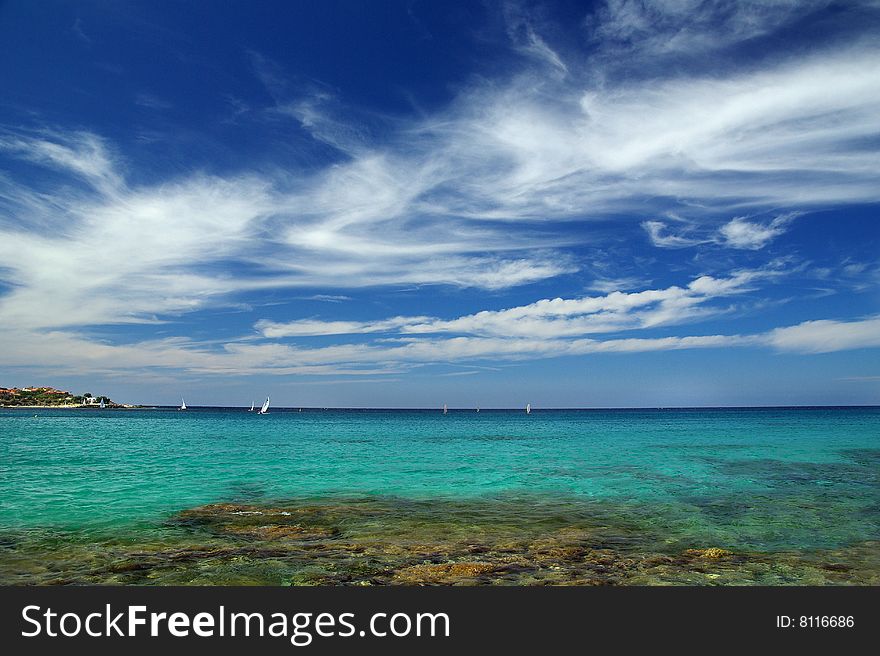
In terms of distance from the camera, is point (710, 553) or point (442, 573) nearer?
point (442, 573)

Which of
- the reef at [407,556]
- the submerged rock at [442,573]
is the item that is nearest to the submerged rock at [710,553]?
the reef at [407,556]

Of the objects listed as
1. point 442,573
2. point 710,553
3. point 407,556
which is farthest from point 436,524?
point 710,553

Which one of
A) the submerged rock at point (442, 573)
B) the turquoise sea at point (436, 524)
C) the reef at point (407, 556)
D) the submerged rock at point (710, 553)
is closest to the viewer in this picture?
the submerged rock at point (442, 573)

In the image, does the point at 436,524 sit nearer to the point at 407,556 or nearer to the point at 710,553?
the point at 407,556

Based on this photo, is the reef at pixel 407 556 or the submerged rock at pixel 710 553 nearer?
the reef at pixel 407 556

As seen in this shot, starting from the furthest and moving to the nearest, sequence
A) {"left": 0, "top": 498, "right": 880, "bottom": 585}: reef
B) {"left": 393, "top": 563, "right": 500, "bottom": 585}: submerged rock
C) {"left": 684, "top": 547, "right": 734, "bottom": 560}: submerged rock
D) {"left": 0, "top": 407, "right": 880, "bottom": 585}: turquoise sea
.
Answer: {"left": 684, "top": 547, "right": 734, "bottom": 560}: submerged rock
{"left": 0, "top": 407, "right": 880, "bottom": 585}: turquoise sea
{"left": 0, "top": 498, "right": 880, "bottom": 585}: reef
{"left": 393, "top": 563, "right": 500, "bottom": 585}: submerged rock

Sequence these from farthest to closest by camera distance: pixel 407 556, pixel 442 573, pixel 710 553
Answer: pixel 710 553 < pixel 407 556 < pixel 442 573

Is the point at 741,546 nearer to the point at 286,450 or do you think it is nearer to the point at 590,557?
the point at 590,557

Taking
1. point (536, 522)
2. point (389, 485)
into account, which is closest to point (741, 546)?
point (536, 522)

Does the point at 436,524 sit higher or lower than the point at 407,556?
lower

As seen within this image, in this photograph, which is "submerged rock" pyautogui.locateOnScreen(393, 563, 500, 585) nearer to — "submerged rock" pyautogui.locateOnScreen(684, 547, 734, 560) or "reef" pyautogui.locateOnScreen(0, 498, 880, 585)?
"reef" pyautogui.locateOnScreen(0, 498, 880, 585)

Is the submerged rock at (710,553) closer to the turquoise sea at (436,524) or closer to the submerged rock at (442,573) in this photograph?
the turquoise sea at (436,524)

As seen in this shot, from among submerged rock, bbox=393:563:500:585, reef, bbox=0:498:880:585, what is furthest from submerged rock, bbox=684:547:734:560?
submerged rock, bbox=393:563:500:585

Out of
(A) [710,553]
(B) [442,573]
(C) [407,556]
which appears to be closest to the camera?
(B) [442,573]
